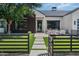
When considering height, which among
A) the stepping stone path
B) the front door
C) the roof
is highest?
the roof

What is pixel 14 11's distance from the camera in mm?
4551

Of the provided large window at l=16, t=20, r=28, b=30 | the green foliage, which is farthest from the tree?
large window at l=16, t=20, r=28, b=30

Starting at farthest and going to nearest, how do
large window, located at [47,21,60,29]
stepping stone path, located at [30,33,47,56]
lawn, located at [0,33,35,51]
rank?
lawn, located at [0,33,35,51]
stepping stone path, located at [30,33,47,56]
large window, located at [47,21,60,29]

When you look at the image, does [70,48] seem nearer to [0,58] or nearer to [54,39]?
[54,39]

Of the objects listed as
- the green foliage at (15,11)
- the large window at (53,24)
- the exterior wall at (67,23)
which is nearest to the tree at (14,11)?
the green foliage at (15,11)

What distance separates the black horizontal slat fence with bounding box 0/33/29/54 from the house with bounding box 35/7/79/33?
50cm

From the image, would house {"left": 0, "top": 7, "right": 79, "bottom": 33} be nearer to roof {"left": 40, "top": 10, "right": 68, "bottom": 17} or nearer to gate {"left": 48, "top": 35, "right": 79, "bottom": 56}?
roof {"left": 40, "top": 10, "right": 68, "bottom": 17}

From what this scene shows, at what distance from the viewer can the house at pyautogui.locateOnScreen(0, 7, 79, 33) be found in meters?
4.45

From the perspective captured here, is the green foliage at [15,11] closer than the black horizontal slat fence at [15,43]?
Yes

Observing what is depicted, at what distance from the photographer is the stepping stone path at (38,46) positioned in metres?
4.59

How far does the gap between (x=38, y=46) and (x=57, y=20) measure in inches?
32.9

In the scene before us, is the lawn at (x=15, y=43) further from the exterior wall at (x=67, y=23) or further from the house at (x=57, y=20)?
the exterior wall at (x=67, y=23)

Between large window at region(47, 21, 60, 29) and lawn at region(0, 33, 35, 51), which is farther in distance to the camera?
lawn at region(0, 33, 35, 51)

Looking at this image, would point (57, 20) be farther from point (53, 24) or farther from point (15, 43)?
point (15, 43)
